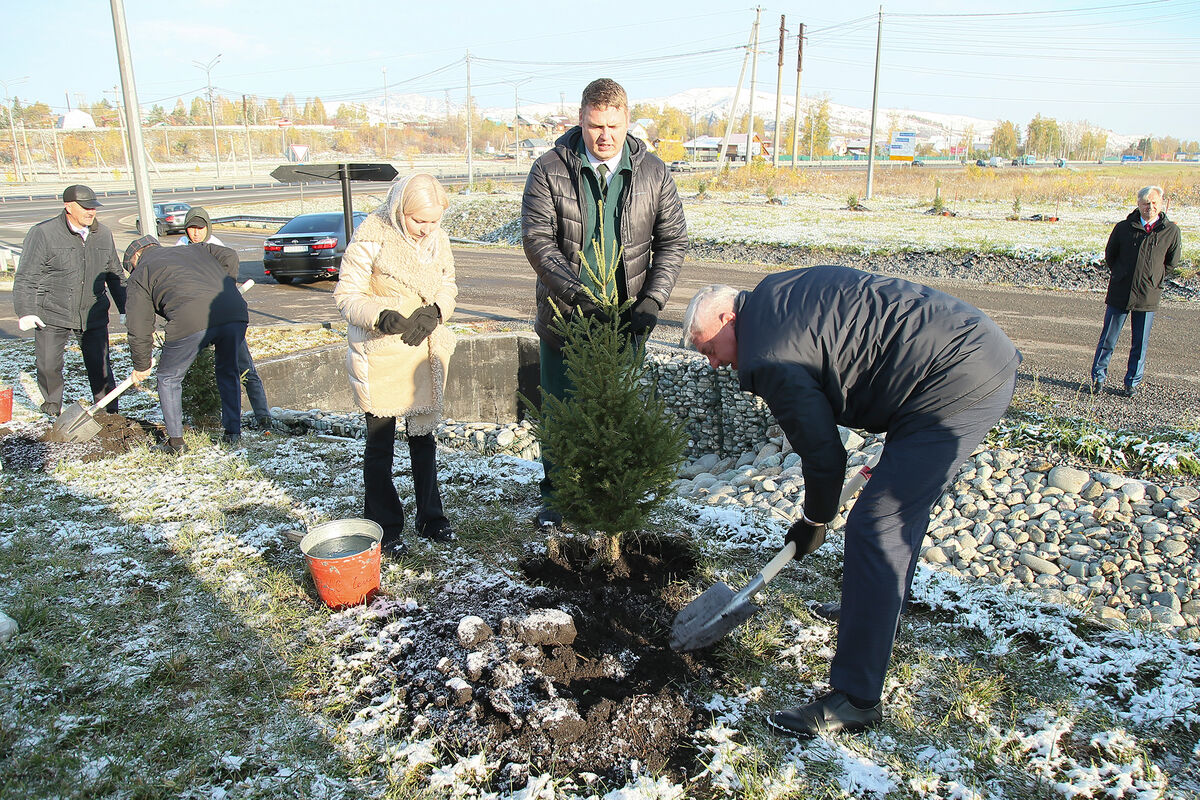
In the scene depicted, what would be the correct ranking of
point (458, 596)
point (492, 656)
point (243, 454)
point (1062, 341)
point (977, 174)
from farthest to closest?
point (977, 174)
point (1062, 341)
point (243, 454)
point (458, 596)
point (492, 656)

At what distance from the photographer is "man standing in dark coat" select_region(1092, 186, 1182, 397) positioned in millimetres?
6723

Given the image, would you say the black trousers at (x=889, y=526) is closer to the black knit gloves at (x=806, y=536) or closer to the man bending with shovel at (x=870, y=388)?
the man bending with shovel at (x=870, y=388)

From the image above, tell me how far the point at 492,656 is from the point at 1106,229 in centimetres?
2138

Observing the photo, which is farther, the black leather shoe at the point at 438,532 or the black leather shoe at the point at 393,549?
the black leather shoe at the point at 438,532

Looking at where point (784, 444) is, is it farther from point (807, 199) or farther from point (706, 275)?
point (807, 199)

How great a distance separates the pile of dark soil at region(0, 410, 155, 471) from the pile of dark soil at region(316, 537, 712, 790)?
3.49 meters

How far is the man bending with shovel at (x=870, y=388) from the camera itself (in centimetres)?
251

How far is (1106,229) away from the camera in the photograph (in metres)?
18.7

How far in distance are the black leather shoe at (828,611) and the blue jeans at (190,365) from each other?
468 cm

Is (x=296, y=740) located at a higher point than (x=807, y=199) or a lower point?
lower

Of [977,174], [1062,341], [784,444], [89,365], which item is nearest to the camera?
[89,365]

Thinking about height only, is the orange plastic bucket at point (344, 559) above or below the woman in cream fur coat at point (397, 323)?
below

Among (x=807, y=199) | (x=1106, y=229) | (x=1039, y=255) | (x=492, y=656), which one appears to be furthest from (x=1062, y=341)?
(x=807, y=199)

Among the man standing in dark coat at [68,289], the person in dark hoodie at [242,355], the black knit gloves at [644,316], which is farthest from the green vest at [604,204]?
the man standing in dark coat at [68,289]
